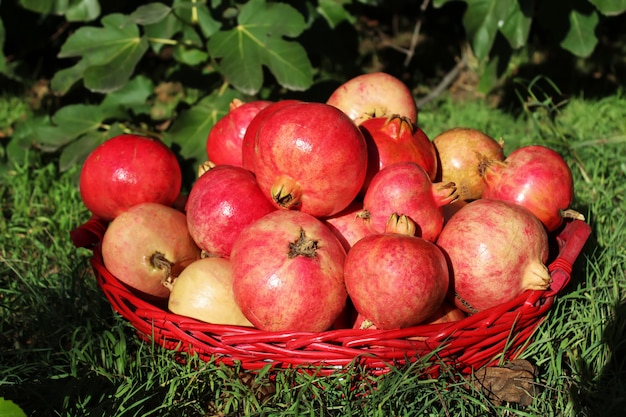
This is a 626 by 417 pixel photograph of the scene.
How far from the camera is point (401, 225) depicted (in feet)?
6.17

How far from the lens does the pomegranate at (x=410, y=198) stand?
6.46ft

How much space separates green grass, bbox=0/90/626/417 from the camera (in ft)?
5.96

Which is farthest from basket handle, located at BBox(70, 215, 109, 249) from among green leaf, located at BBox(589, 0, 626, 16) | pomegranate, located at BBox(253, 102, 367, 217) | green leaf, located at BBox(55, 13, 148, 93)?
green leaf, located at BBox(589, 0, 626, 16)

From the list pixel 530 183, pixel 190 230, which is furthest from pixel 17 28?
pixel 530 183

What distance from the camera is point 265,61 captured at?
303 cm

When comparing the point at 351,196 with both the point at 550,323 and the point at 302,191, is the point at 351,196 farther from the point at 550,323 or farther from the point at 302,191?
the point at 550,323

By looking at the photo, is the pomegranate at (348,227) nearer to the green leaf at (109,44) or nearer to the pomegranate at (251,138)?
the pomegranate at (251,138)

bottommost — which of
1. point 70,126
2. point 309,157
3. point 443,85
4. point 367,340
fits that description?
point 443,85

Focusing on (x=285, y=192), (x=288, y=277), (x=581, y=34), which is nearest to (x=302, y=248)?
(x=288, y=277)

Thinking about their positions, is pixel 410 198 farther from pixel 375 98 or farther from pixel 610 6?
pixel 610 6

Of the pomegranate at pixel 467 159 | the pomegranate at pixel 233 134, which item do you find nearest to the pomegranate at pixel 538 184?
the pomegranate at pixel 467 159

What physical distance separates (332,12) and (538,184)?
6.92 feet

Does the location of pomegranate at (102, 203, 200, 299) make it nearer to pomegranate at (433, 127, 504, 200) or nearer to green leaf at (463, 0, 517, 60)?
pomegranate at (433, 127, 504, 200)

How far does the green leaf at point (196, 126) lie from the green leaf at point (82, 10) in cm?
79
